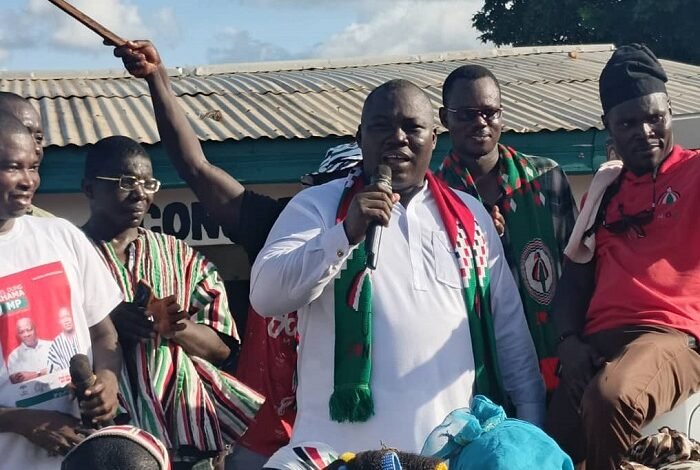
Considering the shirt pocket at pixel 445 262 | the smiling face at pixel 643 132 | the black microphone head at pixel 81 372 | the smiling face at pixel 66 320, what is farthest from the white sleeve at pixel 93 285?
the smiling face at pixel 643 132

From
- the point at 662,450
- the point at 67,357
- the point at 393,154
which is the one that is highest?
the point at 393,154

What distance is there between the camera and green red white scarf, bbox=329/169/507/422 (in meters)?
2.86

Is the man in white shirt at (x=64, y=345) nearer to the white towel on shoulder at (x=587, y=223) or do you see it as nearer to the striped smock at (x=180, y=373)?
the striped smock at (x=180, y=373)

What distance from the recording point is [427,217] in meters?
3.16

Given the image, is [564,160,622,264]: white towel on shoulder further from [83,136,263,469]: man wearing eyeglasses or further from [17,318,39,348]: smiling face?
[17,318,39,348]: smiling face

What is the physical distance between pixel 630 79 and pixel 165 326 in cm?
176

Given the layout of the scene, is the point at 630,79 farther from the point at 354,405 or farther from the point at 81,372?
the point at 81,372

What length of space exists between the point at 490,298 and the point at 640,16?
1740 cm

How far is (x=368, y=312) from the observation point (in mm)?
2928

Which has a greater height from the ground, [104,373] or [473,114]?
[473,114]

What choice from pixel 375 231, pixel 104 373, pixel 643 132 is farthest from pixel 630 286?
pixel 104 373

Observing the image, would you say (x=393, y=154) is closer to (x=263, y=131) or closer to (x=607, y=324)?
(x=607, y=324)

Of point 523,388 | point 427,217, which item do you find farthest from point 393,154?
point 523,388

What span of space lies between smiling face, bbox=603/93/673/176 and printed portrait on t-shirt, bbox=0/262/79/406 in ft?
6.22
